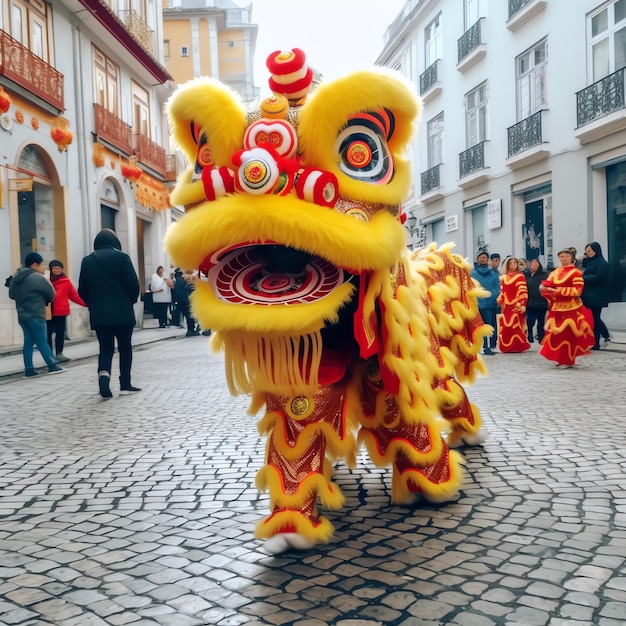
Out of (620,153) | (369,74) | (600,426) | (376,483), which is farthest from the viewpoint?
(620,153)

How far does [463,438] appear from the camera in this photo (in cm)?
444

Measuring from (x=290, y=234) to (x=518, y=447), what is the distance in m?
2.81

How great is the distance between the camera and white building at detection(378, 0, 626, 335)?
48.8ft

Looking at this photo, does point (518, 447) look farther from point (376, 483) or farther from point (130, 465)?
point (130, 465)

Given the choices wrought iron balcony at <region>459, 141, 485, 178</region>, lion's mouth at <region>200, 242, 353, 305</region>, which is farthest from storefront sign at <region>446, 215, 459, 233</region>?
lion's mouth at <region>200, 242, 353, 305</region>

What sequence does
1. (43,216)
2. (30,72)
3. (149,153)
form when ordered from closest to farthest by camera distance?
(30,72), (43,216), (149,153)

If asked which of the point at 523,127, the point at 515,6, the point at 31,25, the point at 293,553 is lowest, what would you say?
the point at 293,553

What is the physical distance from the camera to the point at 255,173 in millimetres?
2402

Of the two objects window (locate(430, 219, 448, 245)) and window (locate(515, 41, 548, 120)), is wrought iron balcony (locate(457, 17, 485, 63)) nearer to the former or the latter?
window (locate(515, 41, 548, 120))

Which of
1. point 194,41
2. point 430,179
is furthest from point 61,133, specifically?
point 194,41

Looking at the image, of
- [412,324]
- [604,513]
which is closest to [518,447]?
[604,513]

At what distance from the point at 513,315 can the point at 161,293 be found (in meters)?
11.6

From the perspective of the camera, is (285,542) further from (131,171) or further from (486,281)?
(131,171)

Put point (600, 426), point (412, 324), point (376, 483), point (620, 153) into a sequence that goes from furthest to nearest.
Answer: point (620, 153)
point (600, 426)
point (376, 483)
point (412, 324)
